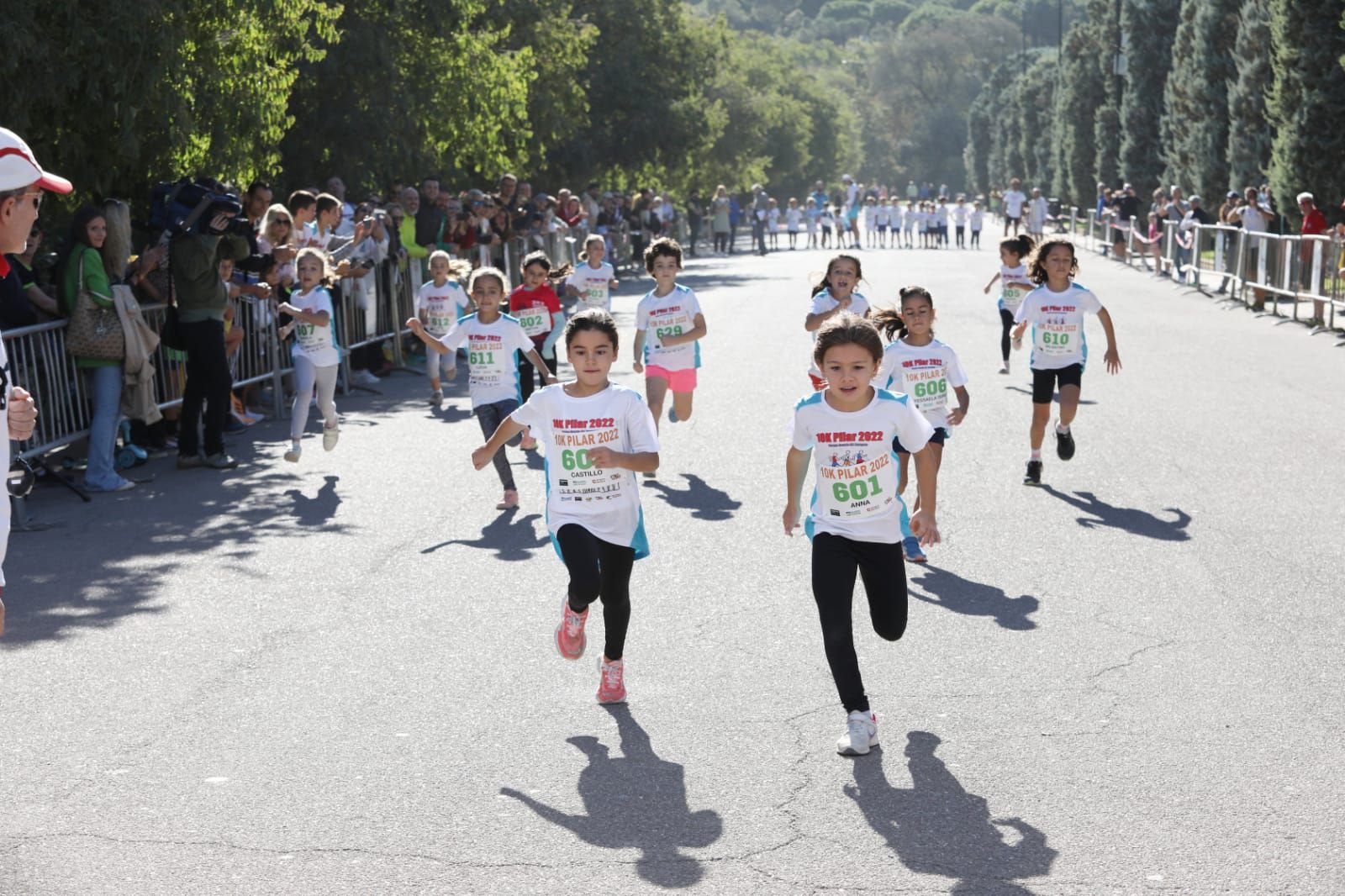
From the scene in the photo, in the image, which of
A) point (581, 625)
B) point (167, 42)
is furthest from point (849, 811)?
point (167, 42)

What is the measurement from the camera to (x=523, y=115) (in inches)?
1137

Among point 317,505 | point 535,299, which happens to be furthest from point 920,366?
point 535,299

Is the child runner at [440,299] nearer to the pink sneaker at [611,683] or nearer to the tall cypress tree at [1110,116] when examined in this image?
the pink sneaker at [611,683]

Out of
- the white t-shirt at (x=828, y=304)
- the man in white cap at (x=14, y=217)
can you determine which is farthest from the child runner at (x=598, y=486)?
the white t-shirt at (x=828, y=304)

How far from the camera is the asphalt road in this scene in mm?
4977

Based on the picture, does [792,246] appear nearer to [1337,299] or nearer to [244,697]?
[1337,299]

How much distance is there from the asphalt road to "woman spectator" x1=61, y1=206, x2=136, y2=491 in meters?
0.38

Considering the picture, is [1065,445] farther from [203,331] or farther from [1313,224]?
[1313,224]

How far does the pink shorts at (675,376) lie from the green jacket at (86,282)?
3621 millimetres

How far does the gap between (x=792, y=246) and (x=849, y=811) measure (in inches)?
2270

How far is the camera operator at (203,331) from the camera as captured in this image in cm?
Answer: 1234

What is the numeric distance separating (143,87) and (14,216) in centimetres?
1053

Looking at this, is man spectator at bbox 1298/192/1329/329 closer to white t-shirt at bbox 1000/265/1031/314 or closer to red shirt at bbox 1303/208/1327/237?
red shirt at bbox 1303/208/1327/237

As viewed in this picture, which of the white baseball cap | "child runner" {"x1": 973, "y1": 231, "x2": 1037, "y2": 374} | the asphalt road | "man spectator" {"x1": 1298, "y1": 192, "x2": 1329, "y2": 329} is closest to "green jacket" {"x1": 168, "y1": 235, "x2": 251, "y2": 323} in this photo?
the asphalt road
